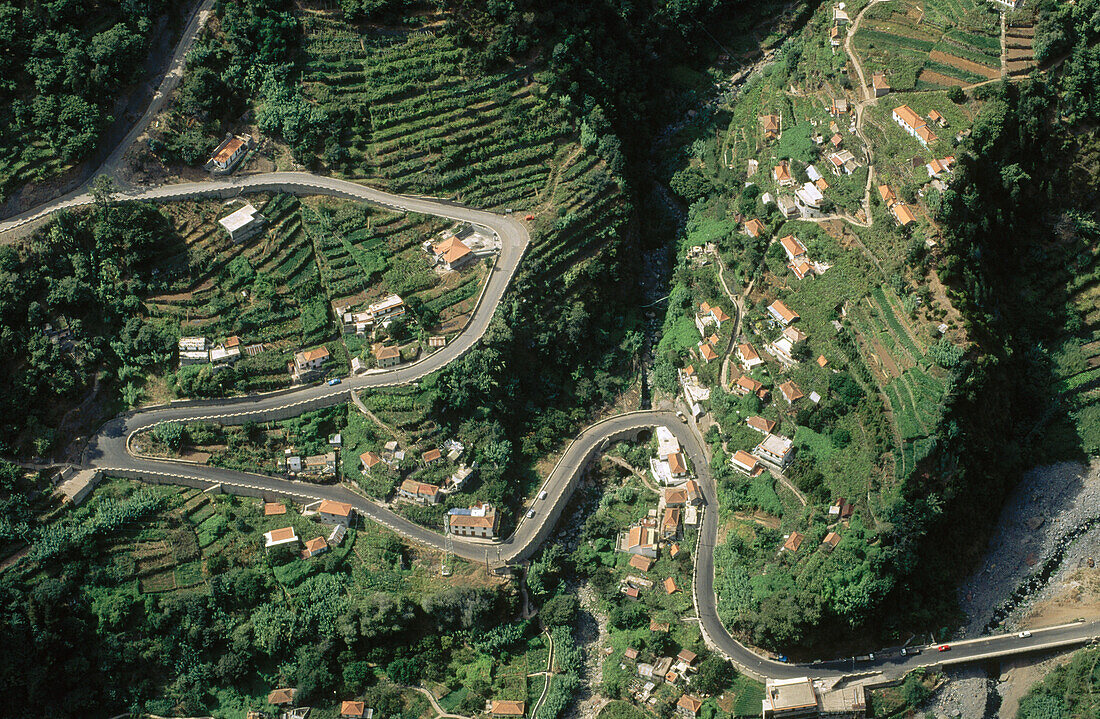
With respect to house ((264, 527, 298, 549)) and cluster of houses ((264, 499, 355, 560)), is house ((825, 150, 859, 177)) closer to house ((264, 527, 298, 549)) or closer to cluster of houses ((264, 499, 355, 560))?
cluster of houses ((264, 499, 355, 560))

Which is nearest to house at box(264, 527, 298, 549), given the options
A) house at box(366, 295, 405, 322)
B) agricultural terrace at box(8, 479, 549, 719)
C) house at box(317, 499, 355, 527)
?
agricultural terrace at box(8, 479, 549, 719)

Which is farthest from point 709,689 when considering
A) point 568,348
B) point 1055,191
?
point 1055,191

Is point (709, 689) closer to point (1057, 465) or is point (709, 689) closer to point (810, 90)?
point (1057, 465)

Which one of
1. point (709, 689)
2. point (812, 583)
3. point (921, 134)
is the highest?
point (921, 134)

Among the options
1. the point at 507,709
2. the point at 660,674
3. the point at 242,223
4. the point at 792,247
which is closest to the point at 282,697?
the point at 507,709

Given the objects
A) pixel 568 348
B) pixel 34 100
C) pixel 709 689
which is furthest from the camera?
pixel 568 348

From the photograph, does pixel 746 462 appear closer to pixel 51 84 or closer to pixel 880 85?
pixel 880 85
